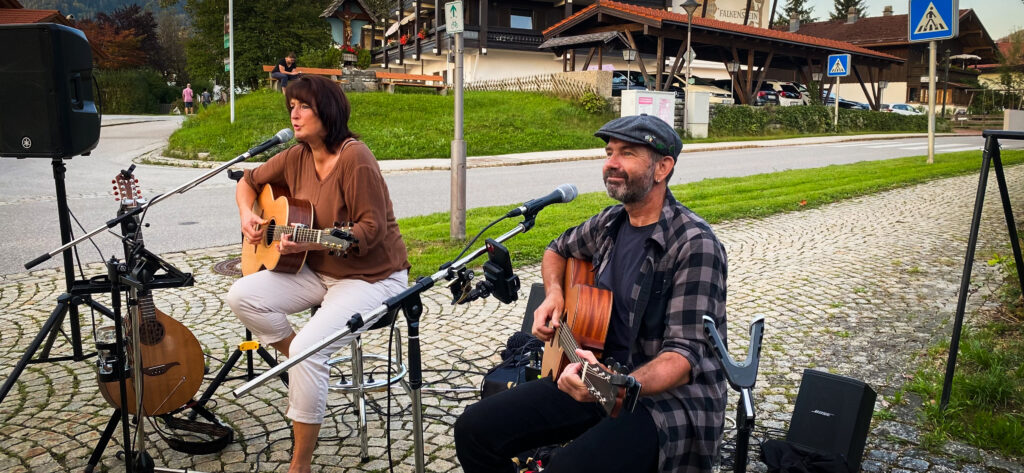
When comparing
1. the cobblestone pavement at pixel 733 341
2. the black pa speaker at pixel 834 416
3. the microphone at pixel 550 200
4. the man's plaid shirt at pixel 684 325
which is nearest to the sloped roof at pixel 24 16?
the cobblestone pavement at pixel 733 341

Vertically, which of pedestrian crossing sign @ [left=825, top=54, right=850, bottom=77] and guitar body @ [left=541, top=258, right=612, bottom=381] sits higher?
pedestrian crossing sign @ [left=825, top=54, right=850, bottom=77]

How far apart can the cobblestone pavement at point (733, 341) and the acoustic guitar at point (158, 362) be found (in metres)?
0.28

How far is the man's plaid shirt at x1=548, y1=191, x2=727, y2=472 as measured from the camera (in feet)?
8.51

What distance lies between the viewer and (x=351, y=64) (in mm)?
37875

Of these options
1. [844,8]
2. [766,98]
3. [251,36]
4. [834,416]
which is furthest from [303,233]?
[844,8]

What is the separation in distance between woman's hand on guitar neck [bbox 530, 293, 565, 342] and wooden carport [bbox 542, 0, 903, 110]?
24.5 meters

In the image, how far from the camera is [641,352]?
2799mm

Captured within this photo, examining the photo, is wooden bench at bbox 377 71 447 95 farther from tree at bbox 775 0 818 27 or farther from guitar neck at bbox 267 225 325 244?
tree at bbox 775 0 818 27

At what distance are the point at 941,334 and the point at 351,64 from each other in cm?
3566

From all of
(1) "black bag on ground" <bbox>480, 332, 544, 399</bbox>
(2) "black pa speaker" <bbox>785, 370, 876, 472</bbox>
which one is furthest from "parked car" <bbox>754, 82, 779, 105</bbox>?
(2) "black pa speaker" <bbox>785, 370, 876, 472</bbox>

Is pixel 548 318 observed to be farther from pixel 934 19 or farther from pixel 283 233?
pixel 934 19

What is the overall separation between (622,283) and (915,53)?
57787mm

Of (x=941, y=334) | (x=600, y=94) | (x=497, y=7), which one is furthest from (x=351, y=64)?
(x=941, y=334)

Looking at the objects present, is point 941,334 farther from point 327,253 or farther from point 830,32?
point 830,32
